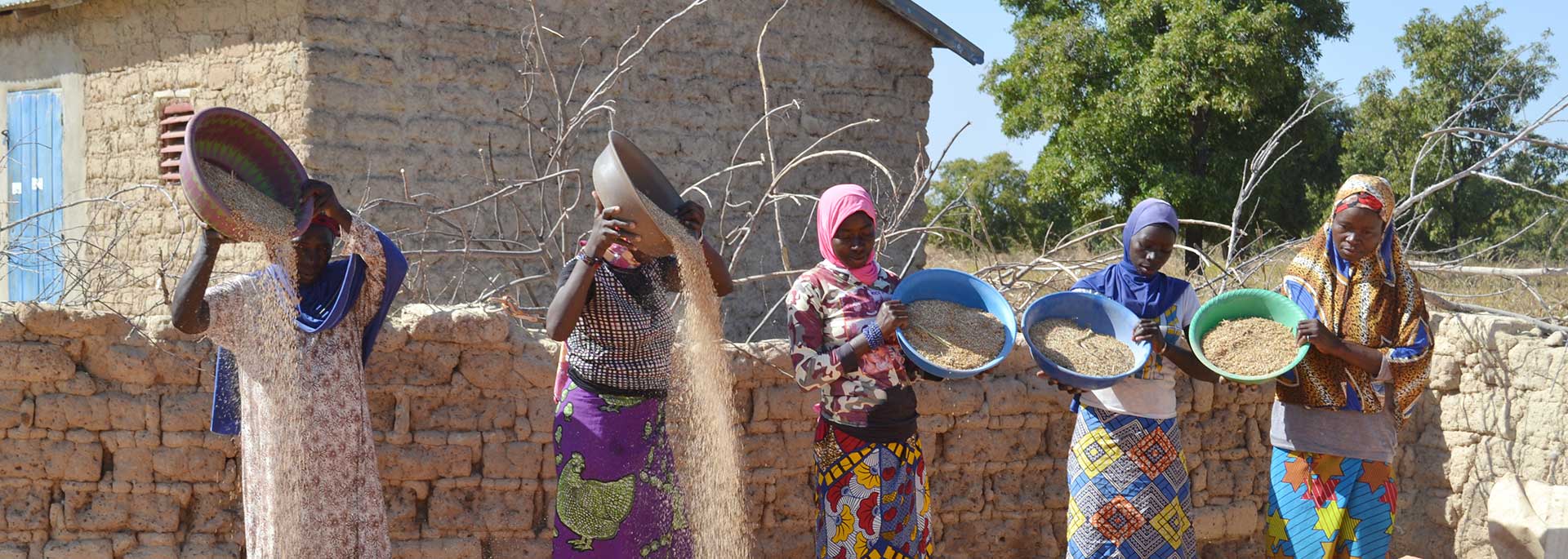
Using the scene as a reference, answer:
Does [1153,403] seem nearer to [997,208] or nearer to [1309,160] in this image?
[1309,160]

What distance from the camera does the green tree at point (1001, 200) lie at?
20.6 metres

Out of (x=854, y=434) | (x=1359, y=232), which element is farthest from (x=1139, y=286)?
(x=854, y=434)

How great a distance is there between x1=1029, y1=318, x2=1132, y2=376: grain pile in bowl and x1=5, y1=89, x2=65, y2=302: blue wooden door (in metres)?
7.34

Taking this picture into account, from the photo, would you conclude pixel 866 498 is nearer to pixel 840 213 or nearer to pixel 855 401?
pixel 855 401

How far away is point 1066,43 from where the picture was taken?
18.7 meters

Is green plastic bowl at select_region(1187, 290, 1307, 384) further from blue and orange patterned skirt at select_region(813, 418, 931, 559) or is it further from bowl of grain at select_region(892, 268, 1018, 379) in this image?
blue and orange patterned skirt at select_region(813, 418, 931, 559)

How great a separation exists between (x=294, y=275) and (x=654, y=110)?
4437 millimetres

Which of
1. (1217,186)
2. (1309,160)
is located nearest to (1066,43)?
(1217,186)

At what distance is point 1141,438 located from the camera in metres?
3.93

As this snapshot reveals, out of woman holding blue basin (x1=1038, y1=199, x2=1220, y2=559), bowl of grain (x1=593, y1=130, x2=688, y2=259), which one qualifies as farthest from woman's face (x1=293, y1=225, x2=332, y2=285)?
woman holding blue basin (x1=1038, y1=199, x2=1220, y2=559)

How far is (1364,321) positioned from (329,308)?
3.20 m

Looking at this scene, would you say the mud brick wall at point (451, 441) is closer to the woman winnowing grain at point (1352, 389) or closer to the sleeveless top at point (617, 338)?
the sleeveless top at point (617, 338)

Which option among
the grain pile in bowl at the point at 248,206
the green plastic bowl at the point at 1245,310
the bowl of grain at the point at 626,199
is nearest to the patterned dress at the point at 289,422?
the grain pile in bowl at the point at 248,206

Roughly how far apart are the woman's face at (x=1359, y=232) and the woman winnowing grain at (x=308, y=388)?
296 centimetres
